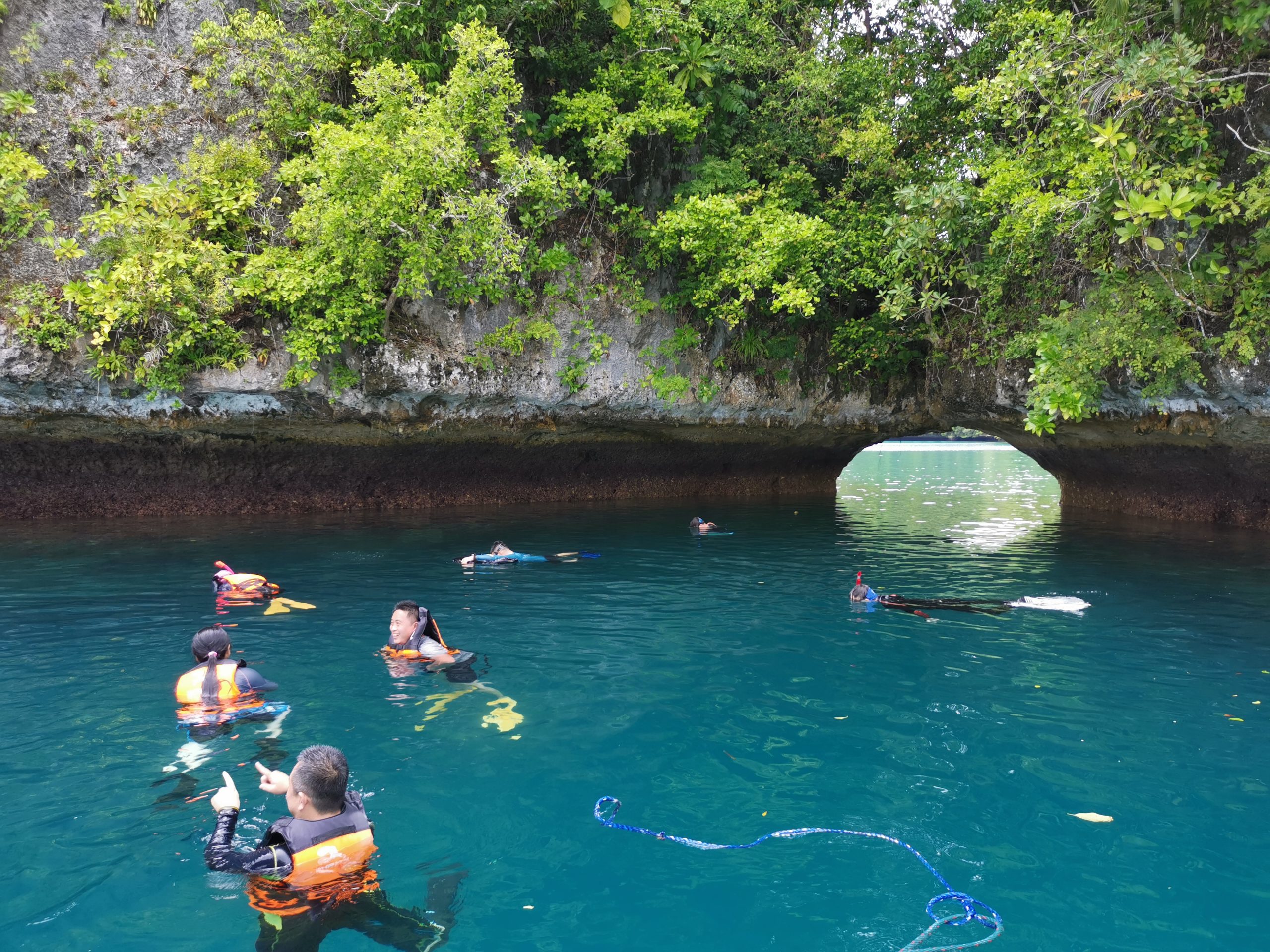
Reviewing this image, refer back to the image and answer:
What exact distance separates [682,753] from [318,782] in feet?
9.33

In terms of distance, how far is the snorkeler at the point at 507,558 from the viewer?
13.2 m

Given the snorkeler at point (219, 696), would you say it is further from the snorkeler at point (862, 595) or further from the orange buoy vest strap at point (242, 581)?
the snorkeler at point (862, 595)

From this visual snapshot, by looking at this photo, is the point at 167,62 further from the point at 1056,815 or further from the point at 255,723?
the point at 1056,815

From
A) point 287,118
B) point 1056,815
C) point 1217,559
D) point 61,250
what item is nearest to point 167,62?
point 287,118

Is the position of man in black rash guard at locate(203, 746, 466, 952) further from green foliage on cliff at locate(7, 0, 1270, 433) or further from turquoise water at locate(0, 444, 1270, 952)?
green foliage on cliff at locate(7, 0, 1270, 433)

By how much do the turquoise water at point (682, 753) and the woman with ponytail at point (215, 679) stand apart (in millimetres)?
321

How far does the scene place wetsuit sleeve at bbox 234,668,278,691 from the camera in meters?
6.65

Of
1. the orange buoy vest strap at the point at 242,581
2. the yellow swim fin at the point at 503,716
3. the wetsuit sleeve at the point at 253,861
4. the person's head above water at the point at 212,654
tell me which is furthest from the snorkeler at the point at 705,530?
the wetsuit sleeve at the point at 253,861

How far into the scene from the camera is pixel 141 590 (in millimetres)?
11234

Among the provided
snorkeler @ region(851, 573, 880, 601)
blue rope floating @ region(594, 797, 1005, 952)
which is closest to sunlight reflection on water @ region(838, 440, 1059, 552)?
snorkeler @ region(851, 573, 880, 601)

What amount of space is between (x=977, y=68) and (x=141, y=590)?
18087mm

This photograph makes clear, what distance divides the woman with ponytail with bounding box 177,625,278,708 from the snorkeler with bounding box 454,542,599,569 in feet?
21.0

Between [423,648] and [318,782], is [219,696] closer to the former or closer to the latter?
[423,648]

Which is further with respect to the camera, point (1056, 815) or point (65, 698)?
point (65, 698)
